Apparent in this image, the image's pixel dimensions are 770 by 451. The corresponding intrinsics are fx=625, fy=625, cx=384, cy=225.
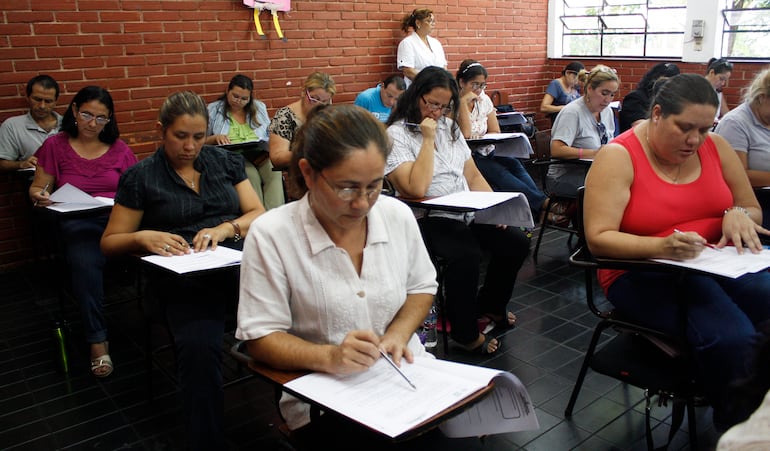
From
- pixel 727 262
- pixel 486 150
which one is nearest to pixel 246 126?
pixel 486 150

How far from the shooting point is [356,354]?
4.54 feet

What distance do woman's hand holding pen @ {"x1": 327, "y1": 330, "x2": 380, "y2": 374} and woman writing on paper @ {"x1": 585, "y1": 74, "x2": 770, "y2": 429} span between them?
1094mm

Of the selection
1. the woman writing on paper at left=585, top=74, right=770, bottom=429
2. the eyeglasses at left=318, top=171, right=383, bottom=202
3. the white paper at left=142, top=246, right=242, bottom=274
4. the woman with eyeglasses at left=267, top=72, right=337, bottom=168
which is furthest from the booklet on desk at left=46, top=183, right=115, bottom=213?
the woman writing on paper at left=585, top=74, right=770, bottom=429

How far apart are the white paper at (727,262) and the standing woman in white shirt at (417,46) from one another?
4695 mm

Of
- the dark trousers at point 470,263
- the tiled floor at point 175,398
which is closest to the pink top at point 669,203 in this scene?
the tiled floor at point 175,398

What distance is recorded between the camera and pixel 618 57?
25.5ft

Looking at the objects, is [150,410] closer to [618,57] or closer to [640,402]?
[640,402]

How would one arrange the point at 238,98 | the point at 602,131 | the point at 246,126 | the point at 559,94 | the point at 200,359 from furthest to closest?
the point at 559,94 → the point at 246,126 → the point at 238,98 → the point at 602,131 → the point at 200,359

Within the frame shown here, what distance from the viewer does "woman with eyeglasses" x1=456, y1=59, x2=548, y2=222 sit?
4.61 meters

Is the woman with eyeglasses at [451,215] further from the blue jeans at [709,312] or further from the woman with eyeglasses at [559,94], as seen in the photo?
the woman with eyeglasses at [559,94]

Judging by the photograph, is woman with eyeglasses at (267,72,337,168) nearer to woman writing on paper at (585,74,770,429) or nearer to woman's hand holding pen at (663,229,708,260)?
woman writing on paper at (585,74,770,429)

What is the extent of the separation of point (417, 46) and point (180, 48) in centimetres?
242

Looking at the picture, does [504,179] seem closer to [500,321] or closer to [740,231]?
[500,321]

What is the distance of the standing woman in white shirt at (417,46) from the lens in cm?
644
